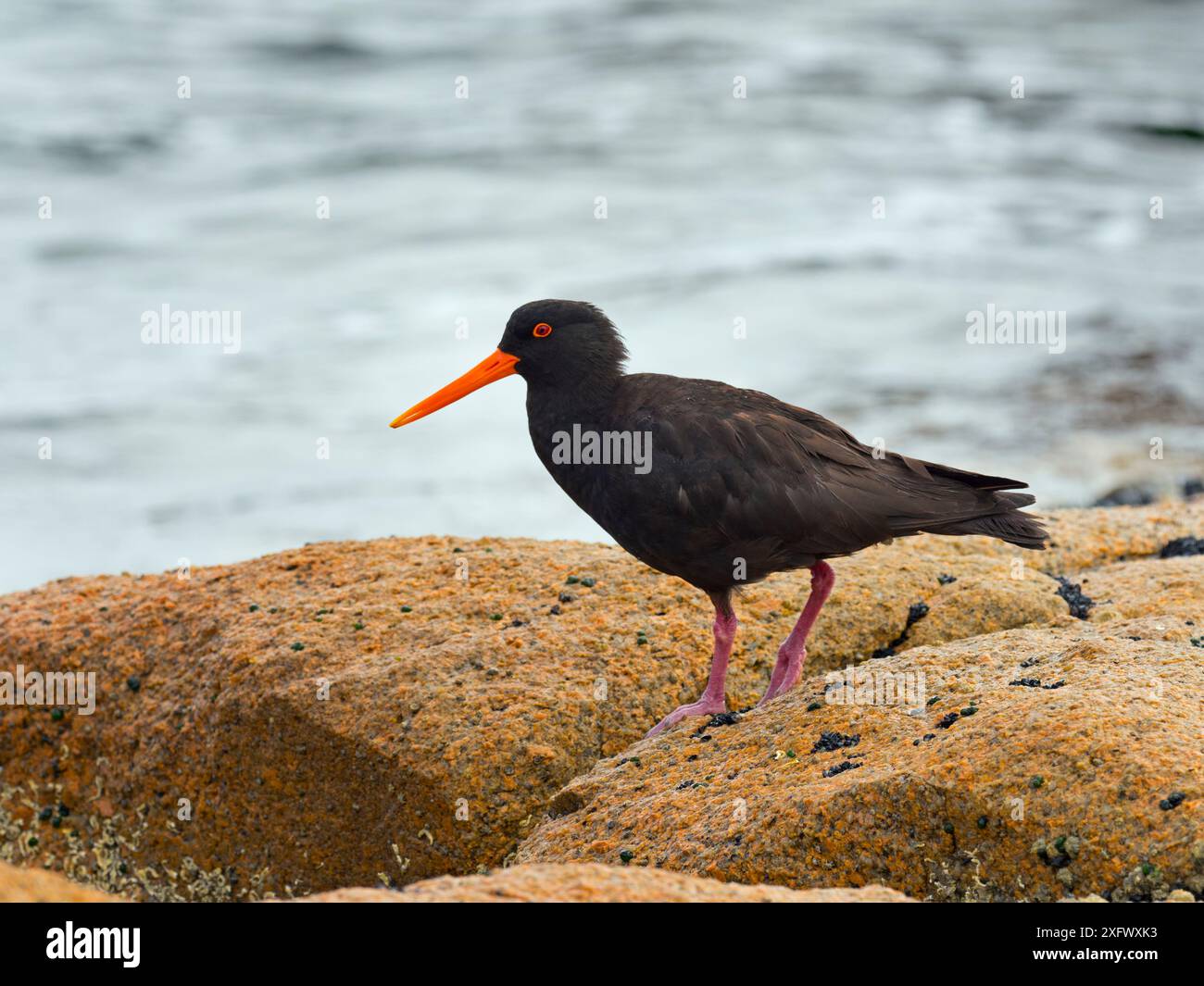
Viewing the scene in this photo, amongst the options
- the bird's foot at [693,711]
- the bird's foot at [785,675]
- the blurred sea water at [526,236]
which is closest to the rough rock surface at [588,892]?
the bird's foot at [693,711]

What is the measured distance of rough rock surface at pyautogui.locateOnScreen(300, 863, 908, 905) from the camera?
3164 mm

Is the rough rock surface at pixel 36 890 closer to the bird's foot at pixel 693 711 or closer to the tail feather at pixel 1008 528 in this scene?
the bird's foot at pixel 693 711

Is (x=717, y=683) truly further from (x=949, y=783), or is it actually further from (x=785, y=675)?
(x=949, y=783)

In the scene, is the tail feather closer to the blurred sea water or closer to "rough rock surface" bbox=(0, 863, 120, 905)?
"rough rock surface" bbox=(0, 863, 120, 905)

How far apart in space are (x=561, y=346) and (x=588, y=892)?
9.17ft

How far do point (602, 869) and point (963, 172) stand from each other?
63.4 feet

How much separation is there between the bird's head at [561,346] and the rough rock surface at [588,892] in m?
2.52

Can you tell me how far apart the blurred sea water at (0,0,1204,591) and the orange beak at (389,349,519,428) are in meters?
5.52

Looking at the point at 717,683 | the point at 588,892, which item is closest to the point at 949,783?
the point at 588,892

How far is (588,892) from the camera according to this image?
3229mm

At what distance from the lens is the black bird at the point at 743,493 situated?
16.1 feet

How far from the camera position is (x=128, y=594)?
20.3 ft

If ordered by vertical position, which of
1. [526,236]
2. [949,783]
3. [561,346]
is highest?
[526,236]
